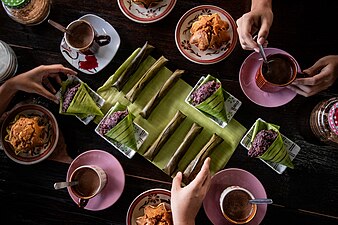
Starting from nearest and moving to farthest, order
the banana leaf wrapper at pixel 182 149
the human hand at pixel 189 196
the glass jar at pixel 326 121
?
1. the human hand at pixel 189 196
2. the glass jar at pixel 326 121
3. the banana leaf wrapper at pixel 182 149

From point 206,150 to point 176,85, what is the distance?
0.37 m

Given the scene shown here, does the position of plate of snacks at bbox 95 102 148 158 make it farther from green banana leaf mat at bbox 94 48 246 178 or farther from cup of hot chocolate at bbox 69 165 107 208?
cup of hot chocolate at bbox 69 165 107 208

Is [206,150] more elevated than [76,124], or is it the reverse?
[206,150]

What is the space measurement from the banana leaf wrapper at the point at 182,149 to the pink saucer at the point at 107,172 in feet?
0.78

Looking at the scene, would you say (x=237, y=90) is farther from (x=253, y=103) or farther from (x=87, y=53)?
(x=87, y=53)

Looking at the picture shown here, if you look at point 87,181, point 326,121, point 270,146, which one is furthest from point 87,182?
point 326,121

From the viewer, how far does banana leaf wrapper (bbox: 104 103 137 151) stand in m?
2.15

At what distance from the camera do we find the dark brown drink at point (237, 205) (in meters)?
2.12

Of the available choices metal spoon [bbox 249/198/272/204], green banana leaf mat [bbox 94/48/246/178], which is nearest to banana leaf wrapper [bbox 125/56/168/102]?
green banana leaf mat [bbox 94/48/246/178]

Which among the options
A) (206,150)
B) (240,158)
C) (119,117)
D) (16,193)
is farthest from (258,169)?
(16,193)

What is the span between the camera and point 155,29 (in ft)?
7.61

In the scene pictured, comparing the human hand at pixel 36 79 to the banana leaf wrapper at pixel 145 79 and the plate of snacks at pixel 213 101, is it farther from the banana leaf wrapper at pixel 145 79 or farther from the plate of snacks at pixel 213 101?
the plate of snacks at pixel 213 101

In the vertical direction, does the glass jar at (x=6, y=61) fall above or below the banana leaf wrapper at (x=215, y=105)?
below

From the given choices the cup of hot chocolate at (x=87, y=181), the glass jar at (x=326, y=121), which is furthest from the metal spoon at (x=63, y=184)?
the glass jar at (x=326, y=121)
